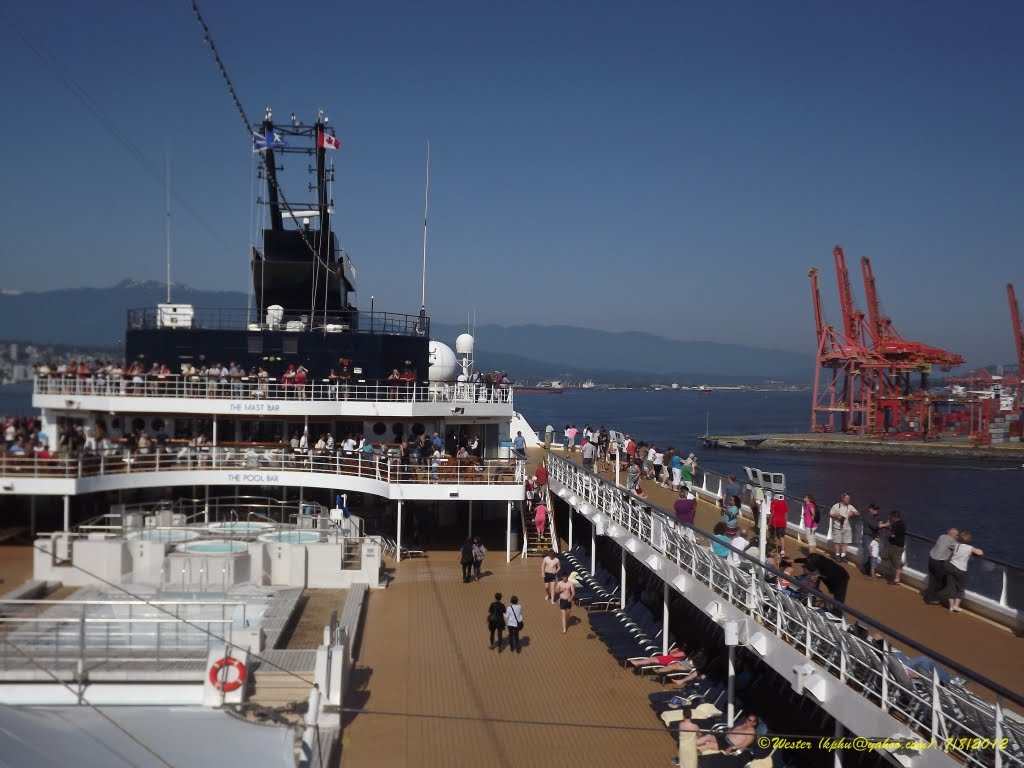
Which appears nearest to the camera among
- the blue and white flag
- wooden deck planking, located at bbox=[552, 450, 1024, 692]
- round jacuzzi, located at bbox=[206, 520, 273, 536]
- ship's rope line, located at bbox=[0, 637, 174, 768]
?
ship's rope line, located at bbox=[0, 637, 174, 768]

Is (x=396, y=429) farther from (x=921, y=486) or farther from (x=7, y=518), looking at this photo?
(x=921, y=486)

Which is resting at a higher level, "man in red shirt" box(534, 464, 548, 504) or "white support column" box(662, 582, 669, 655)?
"man in red shirt" box(534, 464, 548, 504)

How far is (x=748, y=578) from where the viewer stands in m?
11.1

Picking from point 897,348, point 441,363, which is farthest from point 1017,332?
point 441,363

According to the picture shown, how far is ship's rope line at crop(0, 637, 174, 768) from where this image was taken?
8.95 m

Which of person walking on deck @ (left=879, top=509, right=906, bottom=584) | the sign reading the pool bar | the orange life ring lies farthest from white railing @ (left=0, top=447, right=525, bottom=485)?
the orange life ring

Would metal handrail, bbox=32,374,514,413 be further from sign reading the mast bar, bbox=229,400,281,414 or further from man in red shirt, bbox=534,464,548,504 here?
man in red shirt, bbox=534,464,548,504

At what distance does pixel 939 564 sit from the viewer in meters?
11.8

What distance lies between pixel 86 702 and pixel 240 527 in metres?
9.03

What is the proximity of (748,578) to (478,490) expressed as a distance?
31.4ft

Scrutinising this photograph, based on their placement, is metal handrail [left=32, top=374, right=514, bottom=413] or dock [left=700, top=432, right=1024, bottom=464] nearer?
metal handrail [left=32, top=374, right=514, bottom=413]

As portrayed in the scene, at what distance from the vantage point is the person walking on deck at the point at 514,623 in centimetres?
1420

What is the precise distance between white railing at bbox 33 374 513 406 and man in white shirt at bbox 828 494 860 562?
10.4m

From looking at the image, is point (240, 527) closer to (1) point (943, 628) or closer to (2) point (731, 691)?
(2) point (731, 691)
